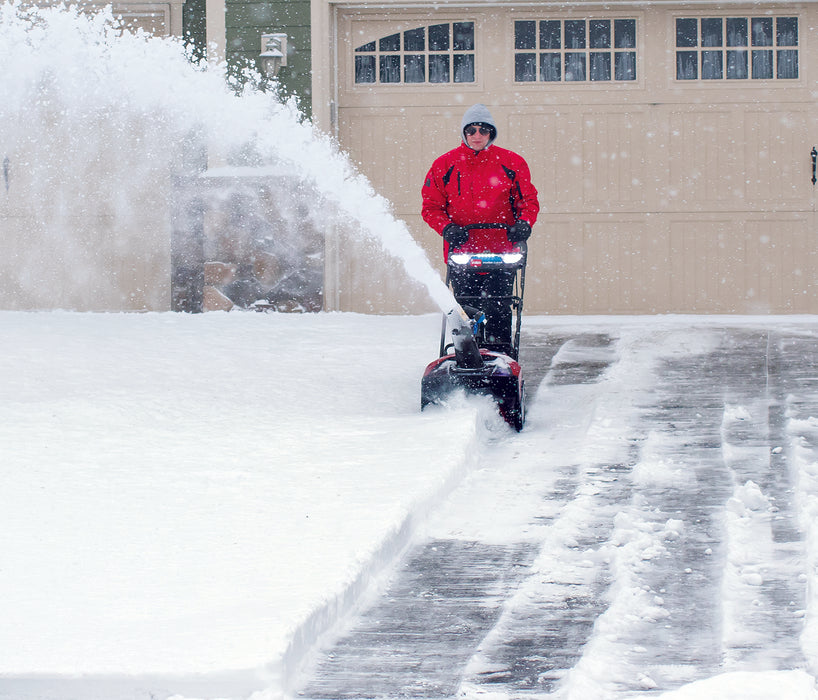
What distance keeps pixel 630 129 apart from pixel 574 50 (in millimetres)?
833

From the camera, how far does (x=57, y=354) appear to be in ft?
24.7

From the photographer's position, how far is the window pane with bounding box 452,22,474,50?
10234mm

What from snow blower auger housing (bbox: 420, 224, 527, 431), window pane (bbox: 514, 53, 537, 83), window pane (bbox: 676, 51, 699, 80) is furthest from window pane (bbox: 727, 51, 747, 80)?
snow blower auger housing (bbox: 420, 224, 527, 431)

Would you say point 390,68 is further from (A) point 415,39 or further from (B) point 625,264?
(B) point 625,264

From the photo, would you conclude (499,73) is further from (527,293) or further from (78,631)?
(78,631)

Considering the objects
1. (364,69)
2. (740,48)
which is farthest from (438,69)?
(740,48)

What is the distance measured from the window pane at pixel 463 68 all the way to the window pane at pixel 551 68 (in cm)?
60

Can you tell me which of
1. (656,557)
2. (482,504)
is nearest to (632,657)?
(656,557)

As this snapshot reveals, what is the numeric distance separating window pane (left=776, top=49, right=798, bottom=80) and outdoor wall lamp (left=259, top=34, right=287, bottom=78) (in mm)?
4187

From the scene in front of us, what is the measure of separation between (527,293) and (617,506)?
6103 mm

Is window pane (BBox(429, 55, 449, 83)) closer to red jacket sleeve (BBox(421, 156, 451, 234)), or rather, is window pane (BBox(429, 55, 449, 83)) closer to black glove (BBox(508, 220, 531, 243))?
red jacket sleeve (BBox(421, 156, 451, 234))

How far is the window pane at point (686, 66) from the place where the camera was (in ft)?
33.5

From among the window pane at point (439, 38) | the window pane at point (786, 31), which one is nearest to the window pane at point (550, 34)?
the window pane at point (439, 38)

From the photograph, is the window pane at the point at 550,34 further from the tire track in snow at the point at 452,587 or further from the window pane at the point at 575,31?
the tire track in snow at the point at 452,587
